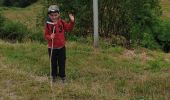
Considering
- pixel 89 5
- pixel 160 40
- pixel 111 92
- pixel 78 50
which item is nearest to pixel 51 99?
pixel 111 92

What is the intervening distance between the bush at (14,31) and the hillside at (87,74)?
9.33ft

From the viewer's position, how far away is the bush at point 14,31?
15758 millimetres

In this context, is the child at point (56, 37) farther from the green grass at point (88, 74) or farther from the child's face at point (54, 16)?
the green grass at point (88, 74)

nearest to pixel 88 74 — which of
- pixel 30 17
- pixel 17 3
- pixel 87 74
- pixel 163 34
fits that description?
pixel 87 74

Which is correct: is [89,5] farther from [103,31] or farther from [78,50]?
[78,50]

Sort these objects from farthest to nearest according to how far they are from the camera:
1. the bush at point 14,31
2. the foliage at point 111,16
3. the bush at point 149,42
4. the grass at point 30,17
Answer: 1. the grass at point 30,17
2. the bush at point 14,31
3. the bush at point 149,42
4. the foliage at point 111,16

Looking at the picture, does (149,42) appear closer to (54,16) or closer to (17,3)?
(54,16)

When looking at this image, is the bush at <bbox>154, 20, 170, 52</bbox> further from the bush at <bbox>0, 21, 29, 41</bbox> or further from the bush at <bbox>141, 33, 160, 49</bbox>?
the bush at <bbox>0, 21, 29, 41</bbox>

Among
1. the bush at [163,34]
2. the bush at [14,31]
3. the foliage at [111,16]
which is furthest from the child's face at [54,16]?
the bush at [163,34]

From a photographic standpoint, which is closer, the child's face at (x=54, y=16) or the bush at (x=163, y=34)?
the child's face at (x=54, y=16)

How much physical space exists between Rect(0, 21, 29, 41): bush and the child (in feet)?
22.0

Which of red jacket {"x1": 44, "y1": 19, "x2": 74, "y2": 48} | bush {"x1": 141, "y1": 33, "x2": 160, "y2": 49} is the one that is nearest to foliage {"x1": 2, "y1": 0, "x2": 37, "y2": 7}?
bush {"x1": 141, "y1": 33, "x2": 160, "y2": 49}

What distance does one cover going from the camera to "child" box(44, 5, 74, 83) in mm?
8495

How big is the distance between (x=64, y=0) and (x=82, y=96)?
8.07 metres
